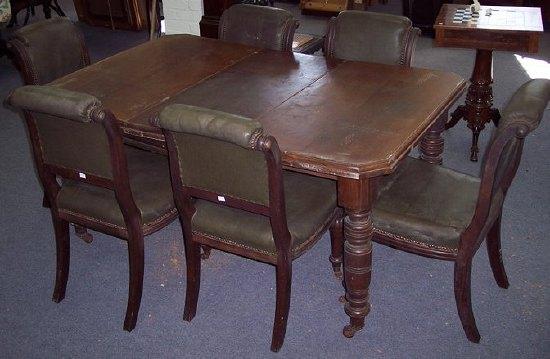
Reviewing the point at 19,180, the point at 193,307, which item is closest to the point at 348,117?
the point at 193,307

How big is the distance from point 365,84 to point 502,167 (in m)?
0.69

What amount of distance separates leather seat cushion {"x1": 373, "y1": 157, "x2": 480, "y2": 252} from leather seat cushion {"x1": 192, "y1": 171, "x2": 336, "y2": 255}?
0.64 ft

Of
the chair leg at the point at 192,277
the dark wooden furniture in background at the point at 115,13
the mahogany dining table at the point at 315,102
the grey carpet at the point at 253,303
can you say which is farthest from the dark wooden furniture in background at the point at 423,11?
the chair leg at the point at 192,277

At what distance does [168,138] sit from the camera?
1.84 m

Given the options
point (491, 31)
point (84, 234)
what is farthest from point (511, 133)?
point (84, 234)

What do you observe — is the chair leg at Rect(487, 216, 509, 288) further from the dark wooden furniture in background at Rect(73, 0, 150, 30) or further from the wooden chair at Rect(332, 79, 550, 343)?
the dark wooden furniture in background at Rect(73, 0, 150, 30)

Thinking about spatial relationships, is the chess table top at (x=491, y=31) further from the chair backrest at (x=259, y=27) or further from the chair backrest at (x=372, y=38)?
the chair backrest at (x=259, y=27)

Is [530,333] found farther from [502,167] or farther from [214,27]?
[214,27]

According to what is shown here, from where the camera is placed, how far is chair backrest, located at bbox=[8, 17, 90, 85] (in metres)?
2.58

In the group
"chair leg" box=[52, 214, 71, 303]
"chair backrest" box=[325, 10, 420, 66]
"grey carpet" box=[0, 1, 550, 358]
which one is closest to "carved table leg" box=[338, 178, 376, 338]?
"grey carpet" box=[0, 1, 550, 358]

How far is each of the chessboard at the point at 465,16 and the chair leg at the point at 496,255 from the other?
3.80ft

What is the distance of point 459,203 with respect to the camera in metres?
2.05

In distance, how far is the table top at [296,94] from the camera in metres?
1.87

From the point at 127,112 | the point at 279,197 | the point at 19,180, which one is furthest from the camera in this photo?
the point at 19,180
